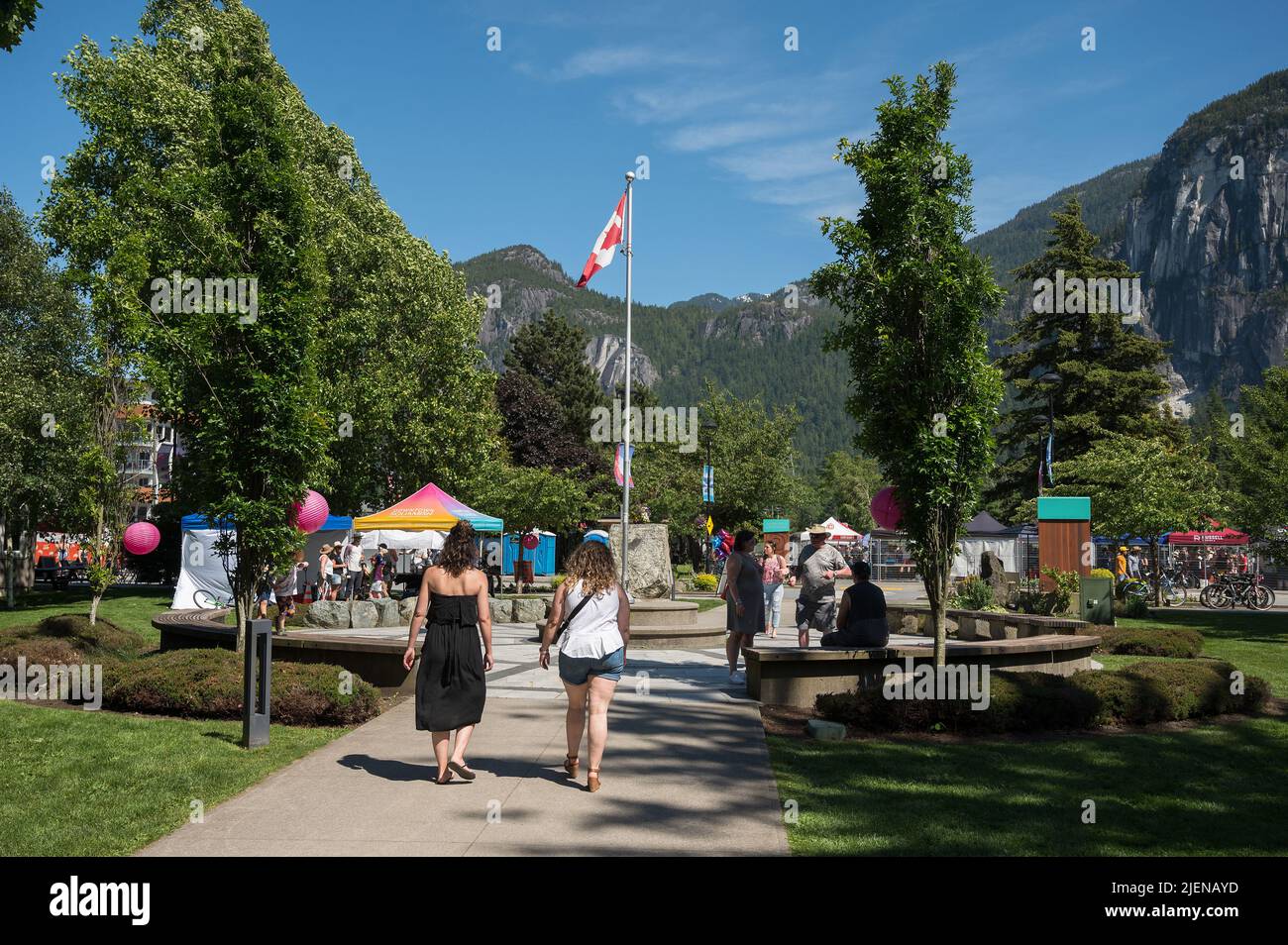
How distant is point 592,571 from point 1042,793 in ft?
11.4

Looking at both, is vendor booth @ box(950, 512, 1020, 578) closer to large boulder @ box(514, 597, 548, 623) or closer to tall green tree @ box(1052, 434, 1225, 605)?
tall green tree @ box(1052, 434, 1225, 605)

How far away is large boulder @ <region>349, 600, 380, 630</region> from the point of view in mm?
19875

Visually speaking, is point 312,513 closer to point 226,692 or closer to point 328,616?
point 328,616

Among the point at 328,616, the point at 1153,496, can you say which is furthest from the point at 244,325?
the point at 1153,496

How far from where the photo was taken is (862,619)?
11.0m

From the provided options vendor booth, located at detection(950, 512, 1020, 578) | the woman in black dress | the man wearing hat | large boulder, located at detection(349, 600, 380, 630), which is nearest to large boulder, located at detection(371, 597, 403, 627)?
large boulder, located at detection(349, 600, 380, 630)

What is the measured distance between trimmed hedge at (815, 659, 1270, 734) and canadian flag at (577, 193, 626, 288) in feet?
48.0

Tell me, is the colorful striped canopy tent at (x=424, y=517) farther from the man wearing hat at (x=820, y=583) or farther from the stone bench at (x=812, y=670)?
the stone bench at (x=812, y=670)

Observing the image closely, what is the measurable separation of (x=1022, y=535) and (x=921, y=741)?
33.4m

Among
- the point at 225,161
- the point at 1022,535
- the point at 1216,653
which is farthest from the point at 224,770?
the point at 1022,535

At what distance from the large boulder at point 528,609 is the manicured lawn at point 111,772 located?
1307 cm

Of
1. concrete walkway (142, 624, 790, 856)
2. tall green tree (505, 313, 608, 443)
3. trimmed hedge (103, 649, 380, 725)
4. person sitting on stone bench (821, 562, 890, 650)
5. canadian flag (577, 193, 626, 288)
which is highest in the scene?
tall green tree (505, 313, 608, 443)
